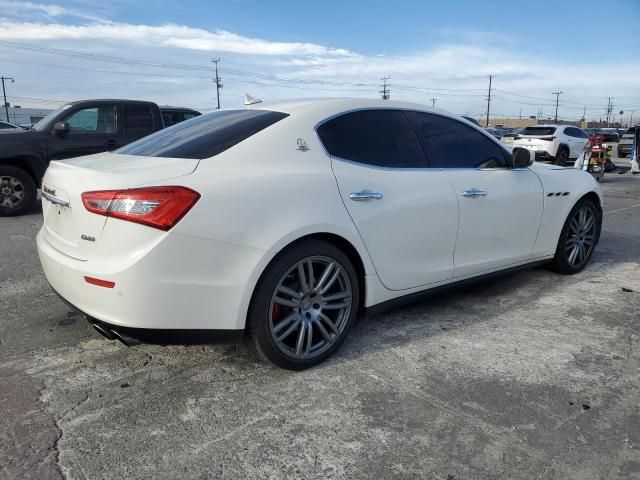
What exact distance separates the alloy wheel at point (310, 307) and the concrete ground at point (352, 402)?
0.57ft

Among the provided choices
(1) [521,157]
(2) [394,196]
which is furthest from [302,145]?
(1) [521,157]

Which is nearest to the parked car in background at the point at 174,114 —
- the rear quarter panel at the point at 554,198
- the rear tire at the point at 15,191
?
the rear tire at the point at 15,191

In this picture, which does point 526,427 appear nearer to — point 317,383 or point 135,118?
point 317,383

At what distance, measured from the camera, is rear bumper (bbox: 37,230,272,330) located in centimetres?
254

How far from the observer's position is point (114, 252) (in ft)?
8.46

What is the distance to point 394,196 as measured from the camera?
338 centimetres

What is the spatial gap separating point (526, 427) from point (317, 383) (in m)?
1.08

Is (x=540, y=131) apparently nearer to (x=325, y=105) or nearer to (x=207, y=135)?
(x=325, y=105)

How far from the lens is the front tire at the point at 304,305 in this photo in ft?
9.37

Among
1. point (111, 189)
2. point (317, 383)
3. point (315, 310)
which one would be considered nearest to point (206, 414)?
point (317, 383)

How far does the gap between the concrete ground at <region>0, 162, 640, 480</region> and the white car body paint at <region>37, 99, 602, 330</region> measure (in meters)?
0.42

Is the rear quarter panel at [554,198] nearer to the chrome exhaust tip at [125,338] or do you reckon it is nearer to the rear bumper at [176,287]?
the rear bumper at [176,287]

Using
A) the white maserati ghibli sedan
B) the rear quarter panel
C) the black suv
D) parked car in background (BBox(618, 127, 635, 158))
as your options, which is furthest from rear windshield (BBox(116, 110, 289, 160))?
parked car in background (BBox(618, 127, 635, 158))

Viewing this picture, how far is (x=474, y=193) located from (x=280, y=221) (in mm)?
1715
